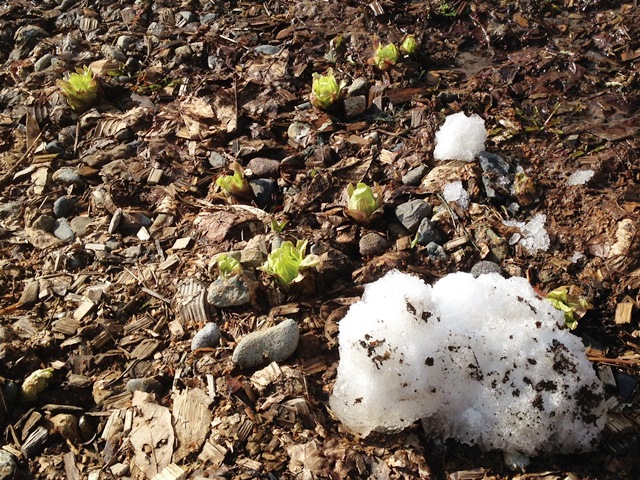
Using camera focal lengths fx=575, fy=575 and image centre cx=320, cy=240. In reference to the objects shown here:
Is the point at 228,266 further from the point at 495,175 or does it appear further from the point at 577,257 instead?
the point at 577,257

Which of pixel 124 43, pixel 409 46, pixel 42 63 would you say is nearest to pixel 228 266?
pixel 409 46

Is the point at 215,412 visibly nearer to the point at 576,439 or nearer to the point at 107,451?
the point at 107,451

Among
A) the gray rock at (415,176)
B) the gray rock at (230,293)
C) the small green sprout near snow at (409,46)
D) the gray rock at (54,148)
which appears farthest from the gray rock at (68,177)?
the small green sprout near snow at (409,46)

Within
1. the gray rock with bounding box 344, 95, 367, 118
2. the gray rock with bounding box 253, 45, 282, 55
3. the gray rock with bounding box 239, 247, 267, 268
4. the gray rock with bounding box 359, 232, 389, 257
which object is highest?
the gray rock with bounding box 253, 45, 282, 55

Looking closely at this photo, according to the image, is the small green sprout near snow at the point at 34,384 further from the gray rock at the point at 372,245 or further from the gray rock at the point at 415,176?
the gray rock at the point at 415,176

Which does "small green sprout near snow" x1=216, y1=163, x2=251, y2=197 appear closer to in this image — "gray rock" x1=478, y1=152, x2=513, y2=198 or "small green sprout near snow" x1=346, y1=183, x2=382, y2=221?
"small green sprout near snow" x1=346, y1=183, x2=382, y2=221

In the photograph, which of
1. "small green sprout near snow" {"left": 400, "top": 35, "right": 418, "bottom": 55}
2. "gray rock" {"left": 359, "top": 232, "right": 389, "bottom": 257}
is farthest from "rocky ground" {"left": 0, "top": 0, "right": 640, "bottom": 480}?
"small green sprout near snow" {"left": 400, "top": 35, "right": 418, "bottom": 55}

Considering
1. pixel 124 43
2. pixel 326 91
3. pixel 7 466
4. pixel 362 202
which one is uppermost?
pixel 124 43
